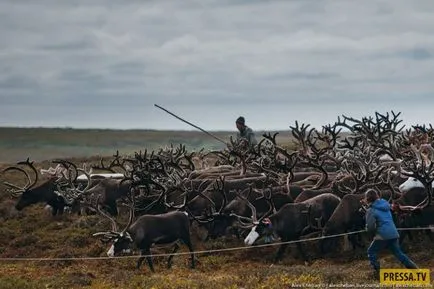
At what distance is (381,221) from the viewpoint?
13.4 metres

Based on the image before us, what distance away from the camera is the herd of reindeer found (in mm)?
17062

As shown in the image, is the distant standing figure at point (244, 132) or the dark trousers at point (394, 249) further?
the distant standing figure at point (244, 132)

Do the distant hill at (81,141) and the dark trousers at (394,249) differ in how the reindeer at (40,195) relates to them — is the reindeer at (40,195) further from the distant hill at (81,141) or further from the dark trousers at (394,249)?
the distant hill at (81,141)

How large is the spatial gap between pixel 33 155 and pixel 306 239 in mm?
52671

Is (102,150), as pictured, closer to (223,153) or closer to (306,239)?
(223,153)

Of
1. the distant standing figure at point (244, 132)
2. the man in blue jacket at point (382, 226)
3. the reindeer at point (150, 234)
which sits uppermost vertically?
the distant standing figure at point (244, 132)

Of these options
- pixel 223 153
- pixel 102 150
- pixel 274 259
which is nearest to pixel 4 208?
pixel 223 153

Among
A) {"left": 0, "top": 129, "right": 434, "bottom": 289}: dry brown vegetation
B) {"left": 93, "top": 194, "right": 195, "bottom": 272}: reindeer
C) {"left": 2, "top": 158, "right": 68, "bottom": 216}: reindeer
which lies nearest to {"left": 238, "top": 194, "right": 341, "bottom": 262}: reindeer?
{"left": 0, "top": 129, "right": 434, "bottom": 289}: dry brown vegetation

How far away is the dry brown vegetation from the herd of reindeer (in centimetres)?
35

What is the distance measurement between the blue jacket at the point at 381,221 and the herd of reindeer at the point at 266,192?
6.34 ft

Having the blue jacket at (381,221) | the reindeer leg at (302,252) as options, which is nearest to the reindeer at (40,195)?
the reindeer leg at (302,252)

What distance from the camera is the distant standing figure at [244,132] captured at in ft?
81.8

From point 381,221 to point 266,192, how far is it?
6238 mm

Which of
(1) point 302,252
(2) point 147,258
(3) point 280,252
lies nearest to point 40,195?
(2) point 147,258
